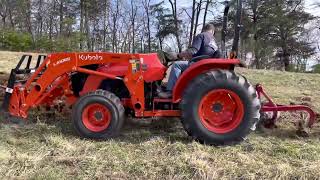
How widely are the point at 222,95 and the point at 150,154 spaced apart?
126 cm

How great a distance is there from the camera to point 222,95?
5.93m

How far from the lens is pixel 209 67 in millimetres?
5965

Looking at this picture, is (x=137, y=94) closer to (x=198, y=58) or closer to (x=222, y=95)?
(x=198, y=58)

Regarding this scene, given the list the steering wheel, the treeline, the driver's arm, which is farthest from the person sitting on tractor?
the treeline

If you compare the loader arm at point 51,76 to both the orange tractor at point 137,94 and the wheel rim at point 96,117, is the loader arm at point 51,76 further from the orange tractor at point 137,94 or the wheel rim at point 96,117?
the wheel rim at point 96,117

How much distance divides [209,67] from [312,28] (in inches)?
1457

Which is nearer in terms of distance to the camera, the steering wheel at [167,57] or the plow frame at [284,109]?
the plow frame at [284,109]

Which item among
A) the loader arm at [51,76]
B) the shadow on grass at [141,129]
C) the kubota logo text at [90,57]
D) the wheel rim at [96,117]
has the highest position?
the kubota logo text at [90,57]

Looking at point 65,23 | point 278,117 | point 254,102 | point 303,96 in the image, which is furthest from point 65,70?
point 65,23

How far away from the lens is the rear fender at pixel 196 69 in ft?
19.0

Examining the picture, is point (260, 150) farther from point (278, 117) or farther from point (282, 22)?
point (282, 22)

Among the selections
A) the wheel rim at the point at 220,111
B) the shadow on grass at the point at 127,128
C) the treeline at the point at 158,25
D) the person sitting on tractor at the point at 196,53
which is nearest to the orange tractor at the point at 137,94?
the wheel rim at the point at 220,111

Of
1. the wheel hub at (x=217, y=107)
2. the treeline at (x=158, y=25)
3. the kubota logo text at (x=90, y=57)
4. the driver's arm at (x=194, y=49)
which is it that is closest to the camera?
the wheel hub at (x=217, y=107)

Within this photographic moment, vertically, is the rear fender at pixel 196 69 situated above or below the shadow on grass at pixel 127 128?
above
